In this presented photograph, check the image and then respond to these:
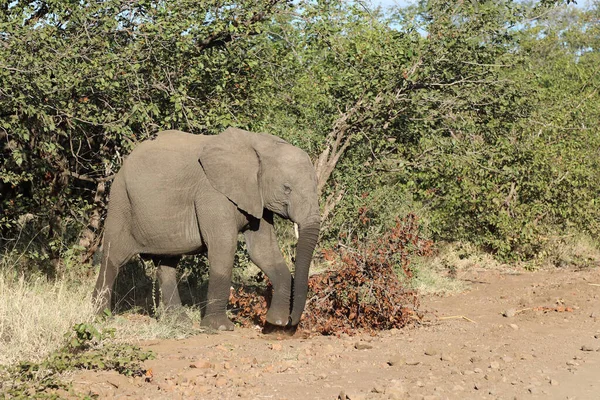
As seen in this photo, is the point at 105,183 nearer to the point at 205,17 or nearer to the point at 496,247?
the point at 205,17

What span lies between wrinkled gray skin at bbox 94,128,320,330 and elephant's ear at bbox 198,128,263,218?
0.03 ft

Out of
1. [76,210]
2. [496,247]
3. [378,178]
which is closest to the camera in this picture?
[76,210]

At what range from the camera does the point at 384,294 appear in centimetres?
921

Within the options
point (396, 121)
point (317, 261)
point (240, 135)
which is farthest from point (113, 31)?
point (317, 261)

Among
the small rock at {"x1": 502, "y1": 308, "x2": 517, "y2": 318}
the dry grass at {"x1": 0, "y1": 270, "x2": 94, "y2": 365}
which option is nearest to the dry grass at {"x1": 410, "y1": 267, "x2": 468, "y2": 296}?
the small rock at {"x1": 502, "y1": 308, "x2": 517, "y2": 318}

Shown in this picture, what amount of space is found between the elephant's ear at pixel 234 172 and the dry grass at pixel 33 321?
71.0 inches

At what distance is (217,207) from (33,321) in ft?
7.57

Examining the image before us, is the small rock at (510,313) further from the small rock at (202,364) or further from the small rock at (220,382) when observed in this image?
the small rock at (220,382)

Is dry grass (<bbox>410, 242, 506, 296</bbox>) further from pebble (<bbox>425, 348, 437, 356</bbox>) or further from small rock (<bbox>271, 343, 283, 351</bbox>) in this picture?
pebble (<bbox>425, 348, 437, 356</bbox>)

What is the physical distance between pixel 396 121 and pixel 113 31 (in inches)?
155

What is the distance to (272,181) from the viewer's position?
904 cm

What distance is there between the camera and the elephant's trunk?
28.9ft

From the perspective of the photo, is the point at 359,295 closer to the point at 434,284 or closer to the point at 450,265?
the point at 434,284

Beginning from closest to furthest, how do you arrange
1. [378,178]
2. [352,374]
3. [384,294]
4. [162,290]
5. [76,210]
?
[352,374] → [384,294] → [162,290] → [76,210] → [378,178]
